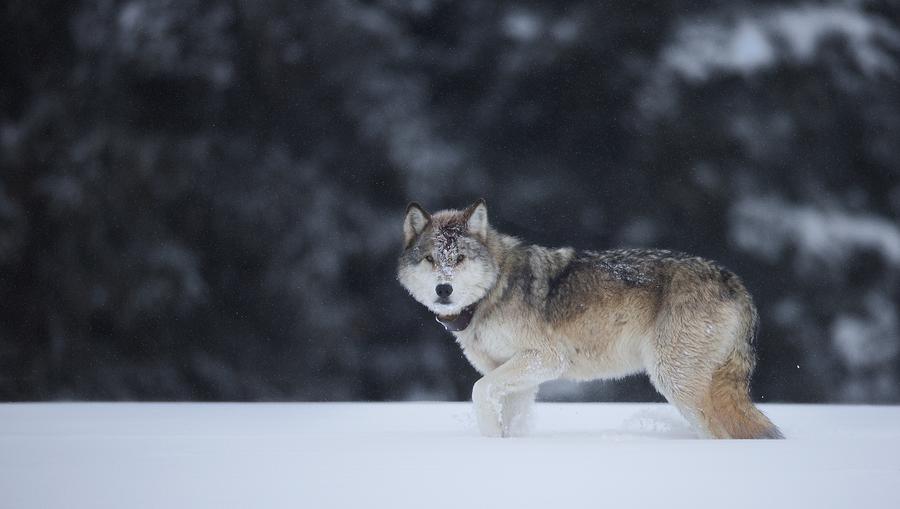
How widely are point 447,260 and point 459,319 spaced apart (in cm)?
40

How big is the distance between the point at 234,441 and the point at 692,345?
8.70 feet

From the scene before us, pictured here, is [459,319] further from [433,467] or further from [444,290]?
[433,467]

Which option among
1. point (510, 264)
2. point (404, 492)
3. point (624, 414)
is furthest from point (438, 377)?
point (404, 492)

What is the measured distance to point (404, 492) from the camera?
2.68 meters

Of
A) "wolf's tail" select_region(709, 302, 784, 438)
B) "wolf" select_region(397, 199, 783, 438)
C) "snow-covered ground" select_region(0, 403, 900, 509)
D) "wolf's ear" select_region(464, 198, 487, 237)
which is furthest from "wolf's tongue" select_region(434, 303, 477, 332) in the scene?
"wolf's tail" select_region(709, 302, 784, 438)

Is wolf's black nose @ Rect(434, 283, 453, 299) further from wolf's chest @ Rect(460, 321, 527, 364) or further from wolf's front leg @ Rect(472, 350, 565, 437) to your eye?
wolf's front leg @ Rect(472, 350, 565, 437)

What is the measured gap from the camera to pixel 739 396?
465cm

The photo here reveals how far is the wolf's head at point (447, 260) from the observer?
4.87 metres

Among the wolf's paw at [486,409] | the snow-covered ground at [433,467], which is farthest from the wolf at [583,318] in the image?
the snow-covered ground at [433,467]

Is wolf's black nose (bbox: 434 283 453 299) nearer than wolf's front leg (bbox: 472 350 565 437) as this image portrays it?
No

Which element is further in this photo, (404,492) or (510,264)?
(510,264)

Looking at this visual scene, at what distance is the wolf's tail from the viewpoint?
4.53 metres

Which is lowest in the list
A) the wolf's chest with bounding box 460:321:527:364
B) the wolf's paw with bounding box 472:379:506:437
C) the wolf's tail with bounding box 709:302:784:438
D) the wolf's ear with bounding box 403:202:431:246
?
the wolf's paw with bounding box 472:379:506:437

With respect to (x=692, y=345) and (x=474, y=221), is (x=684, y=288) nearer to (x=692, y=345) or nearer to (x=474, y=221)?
(x=692, y=345)
